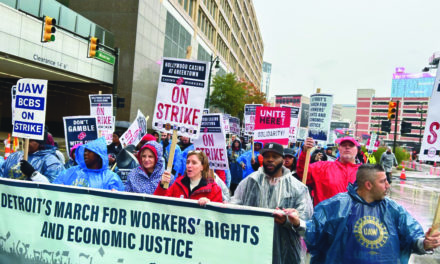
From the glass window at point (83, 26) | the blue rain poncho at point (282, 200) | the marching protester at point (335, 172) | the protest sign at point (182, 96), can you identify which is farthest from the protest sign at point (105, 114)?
the glass window at point (83, 26)

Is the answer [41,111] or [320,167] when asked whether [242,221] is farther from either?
[41,111]

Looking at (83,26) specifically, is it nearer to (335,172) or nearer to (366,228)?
(335,172)

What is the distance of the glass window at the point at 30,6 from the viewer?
17.5m

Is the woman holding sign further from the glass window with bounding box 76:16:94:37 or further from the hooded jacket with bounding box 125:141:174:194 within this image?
the glass window with bounding box 76:16:94:37

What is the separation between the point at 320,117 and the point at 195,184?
2.80 meters

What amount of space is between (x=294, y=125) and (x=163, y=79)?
7913mm

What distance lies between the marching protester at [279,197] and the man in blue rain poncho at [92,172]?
1.55 m

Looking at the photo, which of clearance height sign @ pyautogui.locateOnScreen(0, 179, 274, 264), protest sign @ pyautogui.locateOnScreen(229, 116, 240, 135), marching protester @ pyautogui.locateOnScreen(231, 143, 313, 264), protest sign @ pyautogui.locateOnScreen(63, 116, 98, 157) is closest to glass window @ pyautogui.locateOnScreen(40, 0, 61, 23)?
protest sign @ pyautogui.locateOnScreen(229, 116, 240, 135)

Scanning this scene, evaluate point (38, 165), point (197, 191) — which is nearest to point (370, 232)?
point (197, 191)

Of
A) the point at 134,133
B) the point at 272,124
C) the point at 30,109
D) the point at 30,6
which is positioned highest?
the point at 30,6

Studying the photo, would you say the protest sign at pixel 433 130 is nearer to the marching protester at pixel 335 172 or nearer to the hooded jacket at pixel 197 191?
the marching protester at pixel 335 172

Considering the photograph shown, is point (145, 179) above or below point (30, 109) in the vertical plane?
below

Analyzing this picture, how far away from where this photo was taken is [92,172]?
4.12m

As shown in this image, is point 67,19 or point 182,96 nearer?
point 182,96
